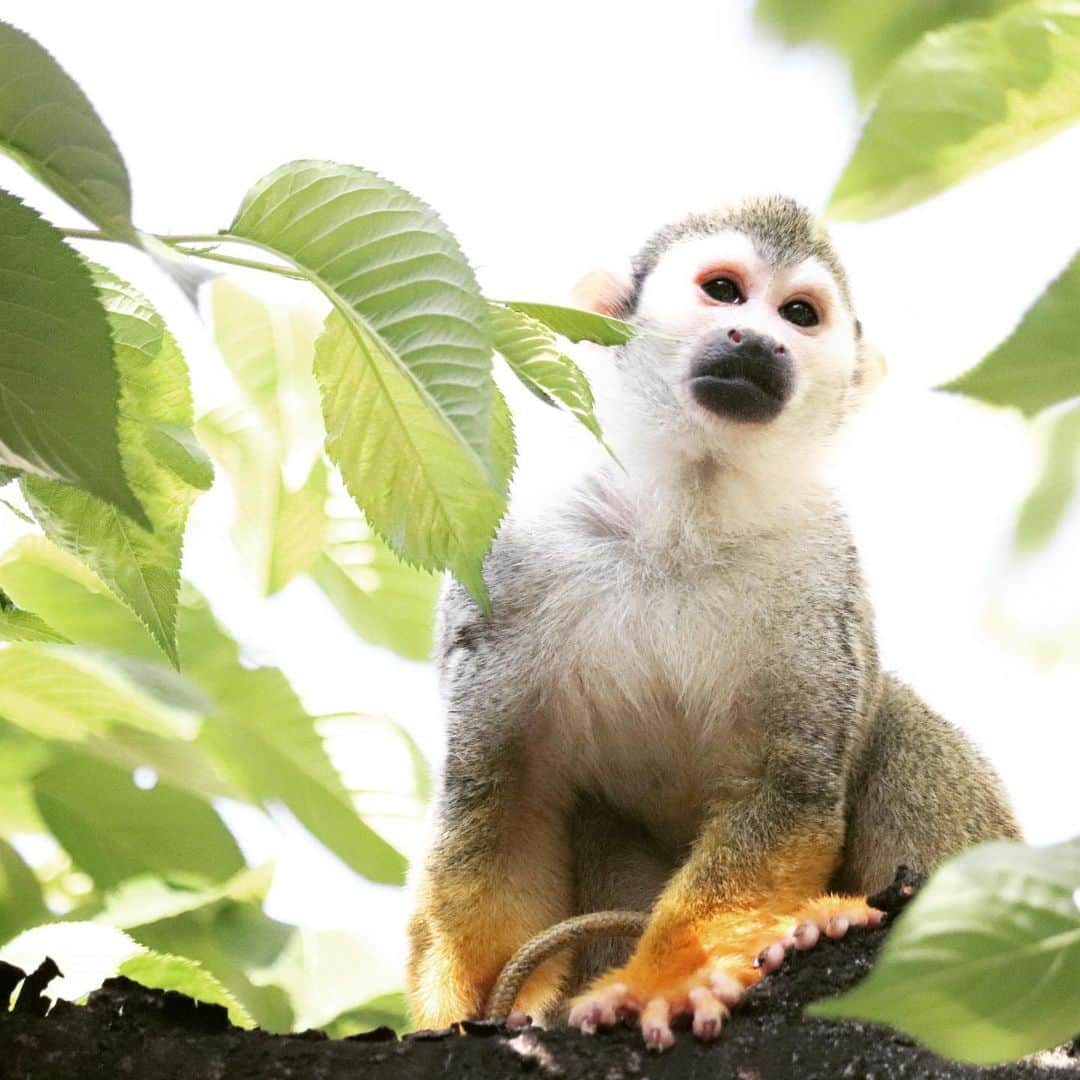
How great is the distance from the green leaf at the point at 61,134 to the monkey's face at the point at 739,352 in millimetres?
2434

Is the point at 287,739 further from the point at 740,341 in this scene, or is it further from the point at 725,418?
the point at 740,341

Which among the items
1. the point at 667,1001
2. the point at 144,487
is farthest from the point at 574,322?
the point at 667,1001

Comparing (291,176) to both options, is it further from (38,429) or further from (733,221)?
Answer: (733,221)

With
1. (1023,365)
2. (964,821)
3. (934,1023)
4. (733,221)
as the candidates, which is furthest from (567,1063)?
(733,221)

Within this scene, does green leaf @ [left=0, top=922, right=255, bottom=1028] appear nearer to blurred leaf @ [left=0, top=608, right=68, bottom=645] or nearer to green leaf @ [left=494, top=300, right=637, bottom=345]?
blurred leaf @ [left=0, top=608, right=68, bottom=645]

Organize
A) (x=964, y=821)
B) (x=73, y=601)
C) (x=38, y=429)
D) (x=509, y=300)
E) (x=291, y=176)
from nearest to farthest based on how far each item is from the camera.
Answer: (x=38, y=429), (x=291, y=176), (x=509, y=300), (x=73, y=601), (x=964, y=821)

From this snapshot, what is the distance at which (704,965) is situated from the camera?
253cm

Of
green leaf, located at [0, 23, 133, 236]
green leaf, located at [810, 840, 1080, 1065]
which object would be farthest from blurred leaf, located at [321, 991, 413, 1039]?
green leaf, located at [810, 840, 1080, 1065]

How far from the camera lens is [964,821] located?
10.2 ft

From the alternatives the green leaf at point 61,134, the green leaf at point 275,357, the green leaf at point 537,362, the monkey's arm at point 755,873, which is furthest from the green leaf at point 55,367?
the green leaf at point 275,357

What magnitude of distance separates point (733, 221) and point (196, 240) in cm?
271

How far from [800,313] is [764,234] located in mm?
230

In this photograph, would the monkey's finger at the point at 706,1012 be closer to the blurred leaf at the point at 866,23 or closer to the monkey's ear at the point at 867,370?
the blurred leaf at the point at 866,23

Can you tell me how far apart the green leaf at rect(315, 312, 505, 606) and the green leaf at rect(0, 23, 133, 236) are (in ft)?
1.28
